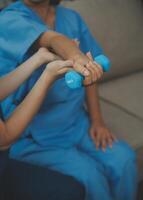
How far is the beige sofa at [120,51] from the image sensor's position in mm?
1813

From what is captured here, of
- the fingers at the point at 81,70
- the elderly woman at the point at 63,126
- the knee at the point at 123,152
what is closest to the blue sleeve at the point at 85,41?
the elderly woman at the point at 63,126

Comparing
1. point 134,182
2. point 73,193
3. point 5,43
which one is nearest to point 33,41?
point 5,43

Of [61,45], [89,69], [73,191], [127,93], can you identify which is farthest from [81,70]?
[127,93]

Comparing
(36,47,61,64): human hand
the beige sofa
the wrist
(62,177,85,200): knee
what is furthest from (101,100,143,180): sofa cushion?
(36,47,61,64): human hand

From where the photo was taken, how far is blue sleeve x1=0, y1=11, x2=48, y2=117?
51.7 inches

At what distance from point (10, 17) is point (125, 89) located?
0.80 meters

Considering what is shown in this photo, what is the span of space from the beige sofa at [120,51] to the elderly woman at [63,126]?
10.4 inches

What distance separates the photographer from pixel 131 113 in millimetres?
1785

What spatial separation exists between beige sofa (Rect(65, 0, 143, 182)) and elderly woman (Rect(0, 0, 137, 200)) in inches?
10.4

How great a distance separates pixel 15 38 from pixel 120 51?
2.63 feet

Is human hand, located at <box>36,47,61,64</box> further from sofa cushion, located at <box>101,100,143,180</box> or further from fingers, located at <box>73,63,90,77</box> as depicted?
sofa cushion, located at <box>101,100,143,180</box>

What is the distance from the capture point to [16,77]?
4.21 feet

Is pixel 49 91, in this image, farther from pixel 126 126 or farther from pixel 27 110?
pixel 126 126

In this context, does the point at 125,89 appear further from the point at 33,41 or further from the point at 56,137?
the point at 33,41
